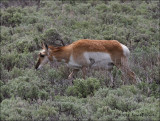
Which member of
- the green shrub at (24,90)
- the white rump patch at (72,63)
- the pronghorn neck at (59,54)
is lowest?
the green shrub at (24,90)

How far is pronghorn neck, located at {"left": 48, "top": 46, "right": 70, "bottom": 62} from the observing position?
10.3 metres

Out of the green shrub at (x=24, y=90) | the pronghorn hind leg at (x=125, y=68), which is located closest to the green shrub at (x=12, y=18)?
the pronghorn hind leg at (x=125, y=68)

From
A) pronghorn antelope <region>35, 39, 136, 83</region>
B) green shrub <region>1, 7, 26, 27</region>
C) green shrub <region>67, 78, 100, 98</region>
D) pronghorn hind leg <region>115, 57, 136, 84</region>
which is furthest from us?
green shrub <region>1, 7, 26, 27</region>

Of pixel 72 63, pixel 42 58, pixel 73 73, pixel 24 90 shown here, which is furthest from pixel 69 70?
pixel 24 90

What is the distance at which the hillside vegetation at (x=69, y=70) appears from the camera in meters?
7.37

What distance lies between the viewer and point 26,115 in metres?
7.05

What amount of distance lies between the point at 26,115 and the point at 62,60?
3.56 meters

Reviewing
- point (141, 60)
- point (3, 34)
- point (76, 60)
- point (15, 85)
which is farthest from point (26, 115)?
point (3, 34)

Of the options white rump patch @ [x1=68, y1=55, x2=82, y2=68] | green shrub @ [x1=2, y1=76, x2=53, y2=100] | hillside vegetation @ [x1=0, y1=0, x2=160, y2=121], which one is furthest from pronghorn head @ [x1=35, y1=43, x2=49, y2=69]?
green shrub @ [x1=2, y1=76, x2=53, y2=100]

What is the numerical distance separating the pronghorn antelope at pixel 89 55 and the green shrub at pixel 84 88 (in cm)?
111

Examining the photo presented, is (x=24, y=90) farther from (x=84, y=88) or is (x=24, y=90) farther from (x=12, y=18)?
(x=12, y=18)

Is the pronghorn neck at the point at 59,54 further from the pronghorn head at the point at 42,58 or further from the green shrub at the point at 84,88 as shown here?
the green shrub at the point at 84,88

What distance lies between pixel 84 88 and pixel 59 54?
1.80 meters

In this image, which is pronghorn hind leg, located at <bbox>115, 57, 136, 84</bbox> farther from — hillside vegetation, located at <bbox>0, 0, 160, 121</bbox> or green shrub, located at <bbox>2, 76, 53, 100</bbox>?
green shrub, located at <bbox>2, 76, 53, 100</bbox>
